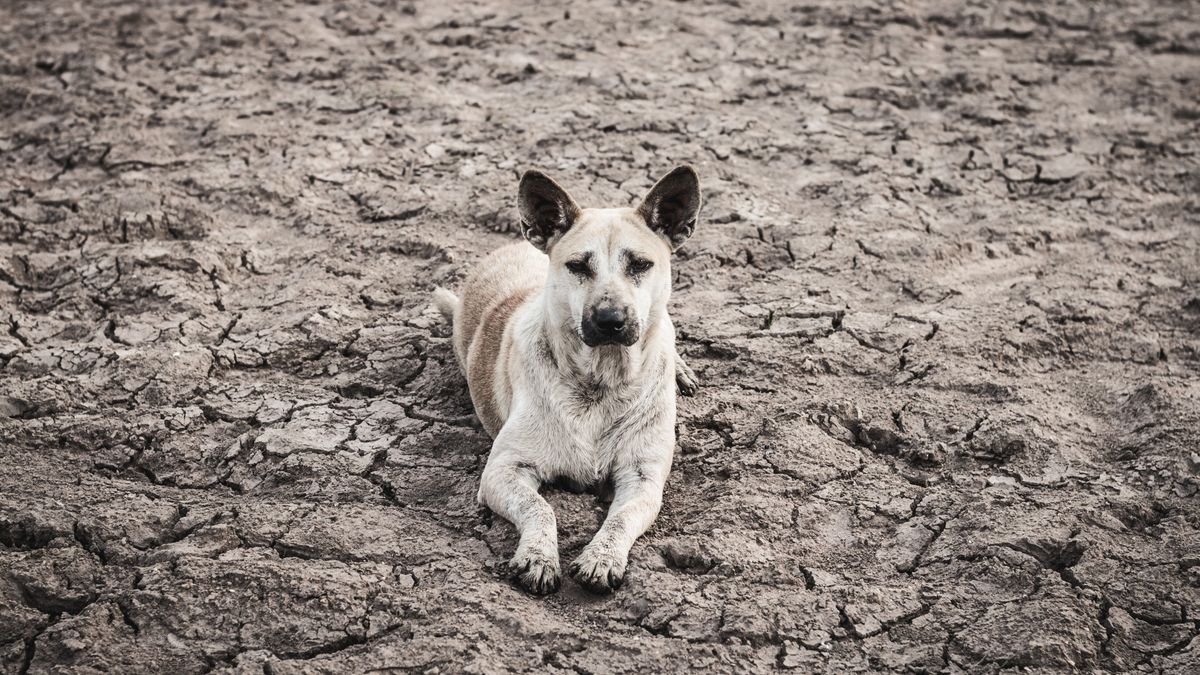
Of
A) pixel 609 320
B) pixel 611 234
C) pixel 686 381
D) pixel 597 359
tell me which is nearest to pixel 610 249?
pixel 611 234

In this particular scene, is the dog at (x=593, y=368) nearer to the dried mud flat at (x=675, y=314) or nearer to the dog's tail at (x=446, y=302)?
the dried mud flat at (x=675, y=314)

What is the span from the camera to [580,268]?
4551 millimetres

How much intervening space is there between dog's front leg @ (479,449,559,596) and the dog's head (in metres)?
0.64

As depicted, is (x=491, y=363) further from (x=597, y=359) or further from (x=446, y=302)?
(x=446, y=302)

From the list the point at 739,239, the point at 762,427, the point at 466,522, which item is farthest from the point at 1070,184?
the point at 466,522

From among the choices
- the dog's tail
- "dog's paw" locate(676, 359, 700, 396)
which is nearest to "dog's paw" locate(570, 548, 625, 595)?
"dog's paw" locate(676, 359, 700, 396)

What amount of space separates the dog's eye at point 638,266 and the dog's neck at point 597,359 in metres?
0.25

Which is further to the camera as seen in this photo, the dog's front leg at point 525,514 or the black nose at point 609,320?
the black nose at point 609,320

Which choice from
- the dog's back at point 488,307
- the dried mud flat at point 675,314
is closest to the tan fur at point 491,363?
the dog's back at point 488,307

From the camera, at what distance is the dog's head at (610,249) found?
14.5 ft

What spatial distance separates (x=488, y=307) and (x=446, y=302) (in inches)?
22.0

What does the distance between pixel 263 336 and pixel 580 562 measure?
Result: 8.36 feet

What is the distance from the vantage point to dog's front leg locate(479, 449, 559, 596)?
4059 millimetres

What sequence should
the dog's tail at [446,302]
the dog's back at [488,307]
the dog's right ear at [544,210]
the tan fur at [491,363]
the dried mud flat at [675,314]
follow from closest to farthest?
the dried mud flat at [675,314] < the dog's right ear at [544,210] < the tan fur at [491,363] < the dog's back at [488,307] < the dog's tail at [446,302]
